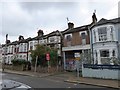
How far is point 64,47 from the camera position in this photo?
31.6m

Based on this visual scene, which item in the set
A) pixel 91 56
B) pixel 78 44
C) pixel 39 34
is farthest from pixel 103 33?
pixel 39 34

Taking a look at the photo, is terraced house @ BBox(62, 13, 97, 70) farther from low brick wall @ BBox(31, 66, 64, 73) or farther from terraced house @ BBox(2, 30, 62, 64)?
low brick wall @ BBox(31, 66, 64, 73)

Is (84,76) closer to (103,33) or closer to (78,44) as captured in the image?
(103,33)

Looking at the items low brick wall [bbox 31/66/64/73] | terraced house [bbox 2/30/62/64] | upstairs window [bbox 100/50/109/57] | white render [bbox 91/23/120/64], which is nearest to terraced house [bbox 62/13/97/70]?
terraced house [bbox 2/30/62/64]

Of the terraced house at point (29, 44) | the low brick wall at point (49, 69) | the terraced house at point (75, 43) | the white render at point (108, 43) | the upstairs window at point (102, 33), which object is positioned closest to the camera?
the white render at point (108, 43)

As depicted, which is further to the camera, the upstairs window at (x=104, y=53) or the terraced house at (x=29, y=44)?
the terraced house at (x=29, y=44)

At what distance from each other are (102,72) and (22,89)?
1678 centimetres

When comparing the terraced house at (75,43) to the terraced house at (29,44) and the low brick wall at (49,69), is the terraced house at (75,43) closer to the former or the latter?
the terraced house at (29,44)

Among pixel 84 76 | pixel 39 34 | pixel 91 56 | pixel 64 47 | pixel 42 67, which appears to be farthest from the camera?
pixel 39 34

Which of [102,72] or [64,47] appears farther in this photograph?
[64,47]

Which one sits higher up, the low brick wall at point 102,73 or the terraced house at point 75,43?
the terraced house at point 75,43

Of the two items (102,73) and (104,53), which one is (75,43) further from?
(102,73)

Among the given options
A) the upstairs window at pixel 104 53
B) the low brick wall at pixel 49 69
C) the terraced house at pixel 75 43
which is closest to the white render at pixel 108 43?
the upstairs window at pixel 104 53

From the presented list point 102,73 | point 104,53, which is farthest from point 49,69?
point 102,73
